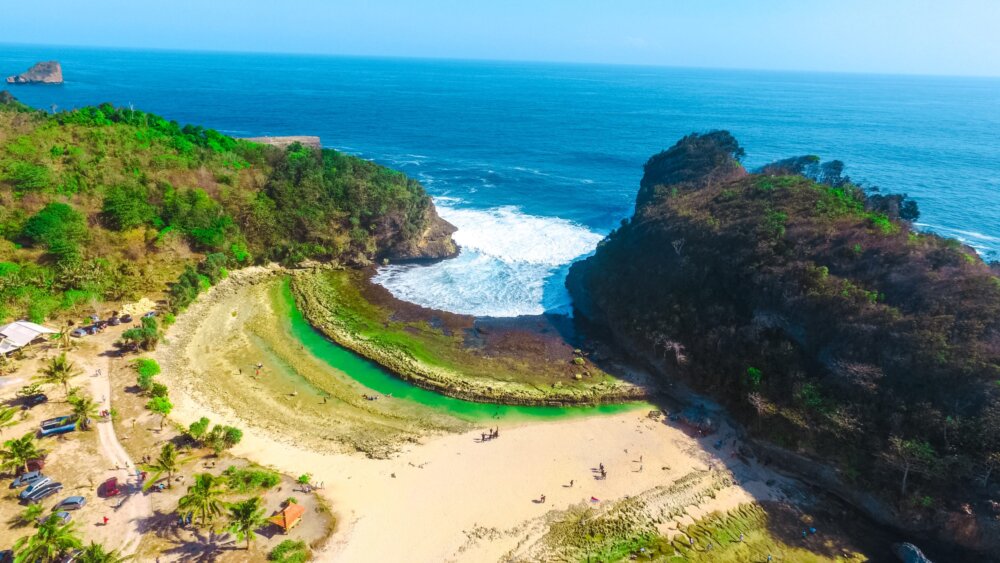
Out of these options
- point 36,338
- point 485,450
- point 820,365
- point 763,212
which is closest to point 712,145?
point 763,212

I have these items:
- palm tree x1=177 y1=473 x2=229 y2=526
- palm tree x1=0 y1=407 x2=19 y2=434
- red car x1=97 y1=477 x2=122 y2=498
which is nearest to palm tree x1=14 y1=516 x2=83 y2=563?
red car x1=97 y1=477 x2=122 y2=498

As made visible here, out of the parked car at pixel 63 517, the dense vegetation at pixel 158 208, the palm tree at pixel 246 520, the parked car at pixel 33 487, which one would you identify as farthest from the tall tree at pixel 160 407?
the dense vegetation at pixel 158 208

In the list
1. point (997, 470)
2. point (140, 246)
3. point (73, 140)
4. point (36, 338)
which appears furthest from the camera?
point (73, 140)

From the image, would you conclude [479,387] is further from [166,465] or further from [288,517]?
[166,465]

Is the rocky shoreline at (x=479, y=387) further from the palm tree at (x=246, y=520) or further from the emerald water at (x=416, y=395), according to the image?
the palm tree at (x=246, y=520)

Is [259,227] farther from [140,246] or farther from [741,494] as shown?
[741,494]

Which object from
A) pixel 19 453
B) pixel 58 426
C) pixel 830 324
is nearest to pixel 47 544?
pixel 19 453
